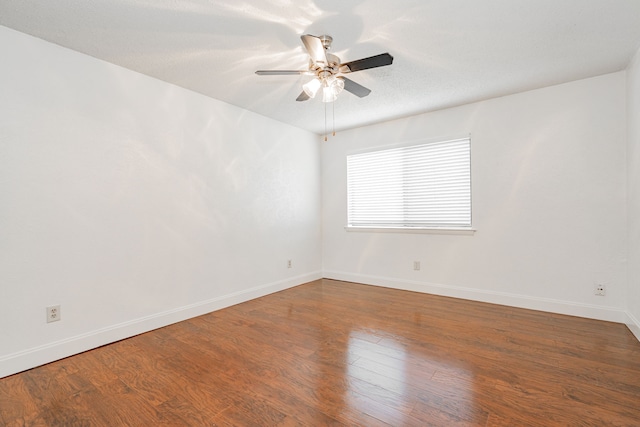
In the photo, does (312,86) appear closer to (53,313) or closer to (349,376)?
(349,376)

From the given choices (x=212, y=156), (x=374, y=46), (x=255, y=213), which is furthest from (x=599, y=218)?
(x=212, y=156)

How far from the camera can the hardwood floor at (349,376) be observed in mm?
1614

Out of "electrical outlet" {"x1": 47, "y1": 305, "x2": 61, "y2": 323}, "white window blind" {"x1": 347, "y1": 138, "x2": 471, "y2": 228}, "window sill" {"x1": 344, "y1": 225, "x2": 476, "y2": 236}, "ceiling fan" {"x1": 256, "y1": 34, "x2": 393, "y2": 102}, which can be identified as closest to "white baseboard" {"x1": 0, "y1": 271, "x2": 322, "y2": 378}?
"electrical outlet" {"x1": 47, "y1": 305, "x2": 61, "y2": 323}

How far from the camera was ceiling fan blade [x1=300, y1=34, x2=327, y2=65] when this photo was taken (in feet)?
6.01

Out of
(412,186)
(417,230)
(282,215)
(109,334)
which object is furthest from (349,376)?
(412,186)

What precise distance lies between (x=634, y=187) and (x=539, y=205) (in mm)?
737

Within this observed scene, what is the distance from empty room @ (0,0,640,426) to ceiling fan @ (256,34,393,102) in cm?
2

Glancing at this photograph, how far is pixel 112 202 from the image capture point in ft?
8.57

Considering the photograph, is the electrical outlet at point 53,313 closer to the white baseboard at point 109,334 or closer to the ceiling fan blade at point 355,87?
the white baseboard at point 109,334

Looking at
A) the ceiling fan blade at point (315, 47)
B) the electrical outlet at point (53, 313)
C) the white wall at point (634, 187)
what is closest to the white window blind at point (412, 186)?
the white wall at point (634, 187)

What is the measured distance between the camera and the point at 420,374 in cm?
200

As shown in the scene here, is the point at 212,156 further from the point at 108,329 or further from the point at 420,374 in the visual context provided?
the point at 420,374

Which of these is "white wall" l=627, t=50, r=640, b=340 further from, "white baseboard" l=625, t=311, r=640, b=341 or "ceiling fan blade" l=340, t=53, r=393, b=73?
"ceiling fan blade" l=340, t=53, r=393, b=73

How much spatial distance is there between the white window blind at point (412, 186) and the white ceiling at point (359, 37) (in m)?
0.96
